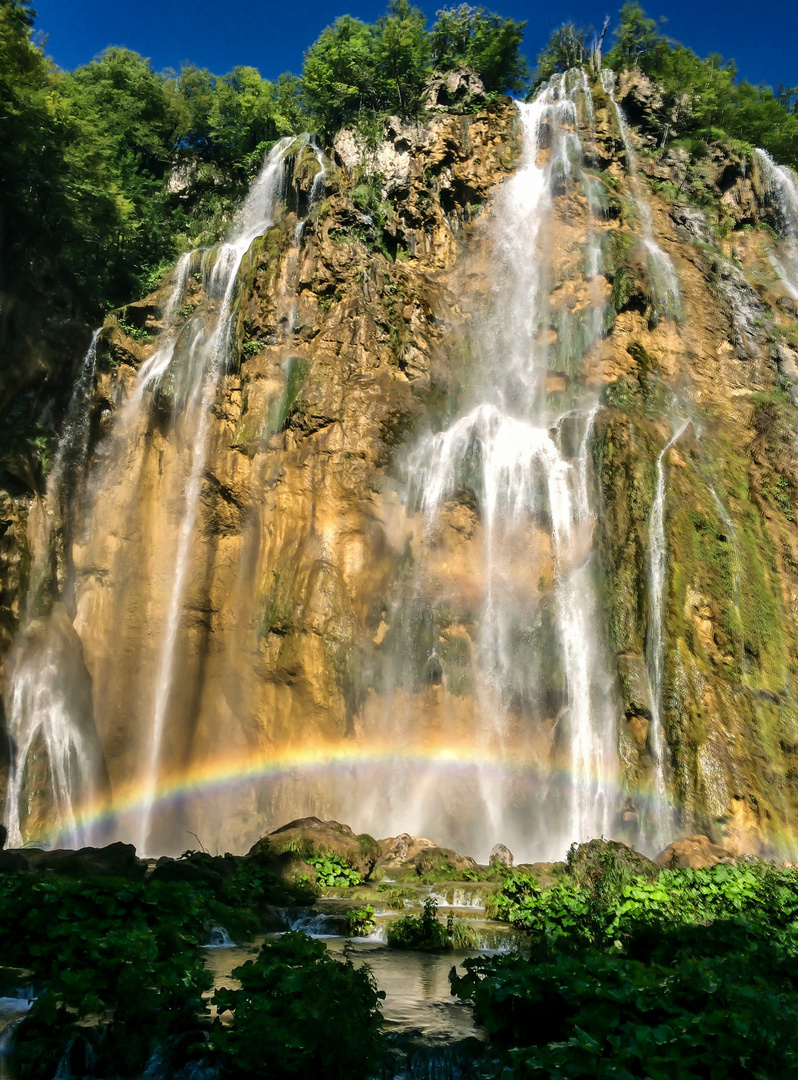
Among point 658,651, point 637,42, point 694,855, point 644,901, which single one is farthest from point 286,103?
point 644,901

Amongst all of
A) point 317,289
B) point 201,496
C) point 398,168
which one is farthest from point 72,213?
point 398,168

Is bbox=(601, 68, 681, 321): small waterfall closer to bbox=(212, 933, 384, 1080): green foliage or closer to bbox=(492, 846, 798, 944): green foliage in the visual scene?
bbox=(492, 846, 798, 944): green foliage

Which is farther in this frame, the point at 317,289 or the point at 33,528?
the point at 317,289

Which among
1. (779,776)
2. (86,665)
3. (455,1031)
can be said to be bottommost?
(455,1031)

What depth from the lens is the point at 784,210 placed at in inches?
1286

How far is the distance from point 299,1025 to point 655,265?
27.7 meters

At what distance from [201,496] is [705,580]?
44.6ft

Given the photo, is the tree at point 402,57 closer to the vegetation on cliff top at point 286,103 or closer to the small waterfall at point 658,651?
the vegetation on cliff top at point 286,103

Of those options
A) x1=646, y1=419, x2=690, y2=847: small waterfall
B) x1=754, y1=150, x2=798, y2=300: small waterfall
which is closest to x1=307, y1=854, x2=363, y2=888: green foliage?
x1=646, y1=419, x2=690, y2=847: small waterfall

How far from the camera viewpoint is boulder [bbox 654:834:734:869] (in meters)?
13.0

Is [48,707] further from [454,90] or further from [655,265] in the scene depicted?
[454,90]

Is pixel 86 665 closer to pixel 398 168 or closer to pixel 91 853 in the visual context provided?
pixel 91 853

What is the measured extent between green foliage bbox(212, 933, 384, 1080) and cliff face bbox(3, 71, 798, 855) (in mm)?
12645

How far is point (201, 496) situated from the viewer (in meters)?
23.1
